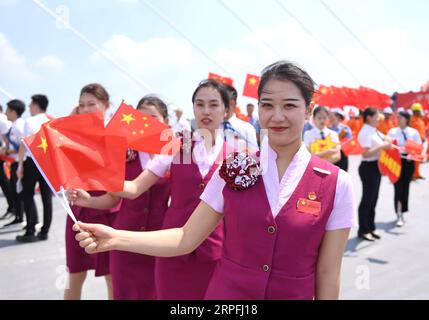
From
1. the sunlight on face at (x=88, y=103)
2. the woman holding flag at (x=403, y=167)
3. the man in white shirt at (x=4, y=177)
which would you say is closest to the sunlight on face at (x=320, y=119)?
the woman holding flag at (x=403, y=167)

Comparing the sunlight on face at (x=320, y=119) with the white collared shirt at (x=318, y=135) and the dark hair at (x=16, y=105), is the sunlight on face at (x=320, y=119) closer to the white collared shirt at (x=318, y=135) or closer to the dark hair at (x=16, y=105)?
the white collared shirt at (x=318, y=135)

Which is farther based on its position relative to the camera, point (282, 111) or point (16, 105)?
point (16, 105)

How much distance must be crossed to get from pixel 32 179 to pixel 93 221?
3023 millimetres

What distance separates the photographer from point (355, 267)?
4145 millimetres

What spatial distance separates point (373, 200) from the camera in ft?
17.3

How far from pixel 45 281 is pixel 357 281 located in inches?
118

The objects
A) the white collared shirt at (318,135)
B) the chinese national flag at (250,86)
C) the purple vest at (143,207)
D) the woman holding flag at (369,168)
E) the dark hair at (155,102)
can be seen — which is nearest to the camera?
the purple vest at (143,207)

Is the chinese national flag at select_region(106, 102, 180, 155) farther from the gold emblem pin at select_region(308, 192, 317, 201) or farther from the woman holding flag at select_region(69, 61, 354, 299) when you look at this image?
the gold emblem pin at select_region(308, 192, 317, 201)

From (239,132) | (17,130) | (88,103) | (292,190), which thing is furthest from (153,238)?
(17,130)

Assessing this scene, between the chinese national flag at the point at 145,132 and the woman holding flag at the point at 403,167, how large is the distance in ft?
14.7

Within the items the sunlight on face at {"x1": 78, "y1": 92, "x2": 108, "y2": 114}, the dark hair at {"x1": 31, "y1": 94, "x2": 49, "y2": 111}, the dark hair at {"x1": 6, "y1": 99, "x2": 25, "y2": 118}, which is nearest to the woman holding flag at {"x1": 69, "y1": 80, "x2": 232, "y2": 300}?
the sunlight on face at {"x1": 78, "y1": 92, "x2": 108, "y2": 114}

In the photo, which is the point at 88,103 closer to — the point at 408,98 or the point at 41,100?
the point at 41,100

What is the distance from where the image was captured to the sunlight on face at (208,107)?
7.79 ft
